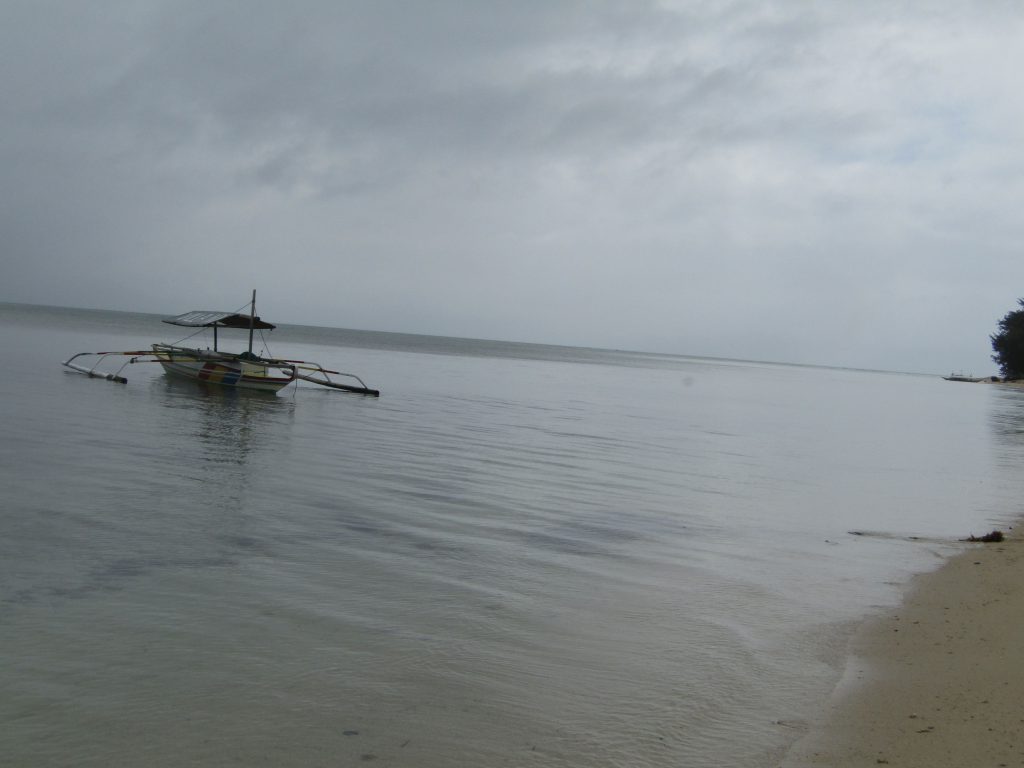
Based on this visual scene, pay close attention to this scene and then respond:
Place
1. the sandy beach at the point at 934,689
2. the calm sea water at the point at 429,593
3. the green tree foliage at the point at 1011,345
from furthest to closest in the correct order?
the green tree foliage at the point at 1011,345, the calm sea water at the point at 429,593, the sandy beach at the point at 934,689

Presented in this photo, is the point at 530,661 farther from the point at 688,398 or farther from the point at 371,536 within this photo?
the point at 688,398

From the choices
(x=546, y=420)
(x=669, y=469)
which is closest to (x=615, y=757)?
(x=669, y=469)

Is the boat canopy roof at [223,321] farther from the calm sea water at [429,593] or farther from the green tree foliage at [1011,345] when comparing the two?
the green tree foliage at [1011,345]

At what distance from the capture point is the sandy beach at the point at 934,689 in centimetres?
459

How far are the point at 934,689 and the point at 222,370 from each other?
3203cm

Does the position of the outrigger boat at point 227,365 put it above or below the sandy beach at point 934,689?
above

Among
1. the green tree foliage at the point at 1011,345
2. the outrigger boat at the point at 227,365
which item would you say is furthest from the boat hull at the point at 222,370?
the green tree foliage at the point at 1011,345

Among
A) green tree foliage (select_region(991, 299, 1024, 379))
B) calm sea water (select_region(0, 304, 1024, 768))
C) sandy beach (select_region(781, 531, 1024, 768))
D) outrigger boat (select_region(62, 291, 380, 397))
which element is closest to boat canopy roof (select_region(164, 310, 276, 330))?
outrigger boat (select_region(62, 291, 380, 397))

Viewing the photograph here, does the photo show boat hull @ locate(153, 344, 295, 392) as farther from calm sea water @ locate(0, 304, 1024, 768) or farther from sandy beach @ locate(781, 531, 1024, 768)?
sandy beach @ locate(781, 531, 1024, 768)

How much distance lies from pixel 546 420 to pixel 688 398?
22.0 meters

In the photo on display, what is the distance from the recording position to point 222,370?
111 feet

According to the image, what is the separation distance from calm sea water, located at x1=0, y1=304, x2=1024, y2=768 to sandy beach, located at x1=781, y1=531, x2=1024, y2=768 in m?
0.27

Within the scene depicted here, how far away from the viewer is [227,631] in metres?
6.50

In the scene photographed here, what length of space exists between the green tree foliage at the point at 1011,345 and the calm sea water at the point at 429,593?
292ft
